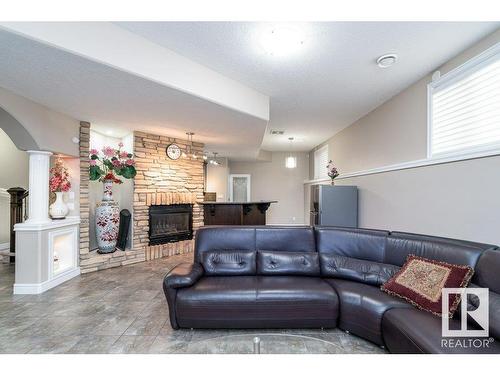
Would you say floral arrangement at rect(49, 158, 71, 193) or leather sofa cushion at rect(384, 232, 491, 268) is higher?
floral arrangement at rect(49, 158, 71, 193)

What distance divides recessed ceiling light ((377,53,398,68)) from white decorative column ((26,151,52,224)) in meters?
4.42

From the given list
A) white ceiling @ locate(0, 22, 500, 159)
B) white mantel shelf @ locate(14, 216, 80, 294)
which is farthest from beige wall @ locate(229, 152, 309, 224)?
white mantel shelf @ locate(14, 216, 80, 294)

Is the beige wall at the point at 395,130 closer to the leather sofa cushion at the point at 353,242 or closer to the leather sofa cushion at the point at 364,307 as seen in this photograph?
the leather sofa cushion at the point at 353,242

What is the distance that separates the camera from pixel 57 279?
3416 millimetres

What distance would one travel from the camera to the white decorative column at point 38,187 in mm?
3221

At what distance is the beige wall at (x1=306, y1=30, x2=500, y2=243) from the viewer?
86.8 inches

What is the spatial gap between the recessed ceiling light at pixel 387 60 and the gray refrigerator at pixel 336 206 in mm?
2093

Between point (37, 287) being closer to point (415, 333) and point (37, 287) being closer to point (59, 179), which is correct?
point (59, 179)

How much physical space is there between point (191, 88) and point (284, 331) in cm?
271

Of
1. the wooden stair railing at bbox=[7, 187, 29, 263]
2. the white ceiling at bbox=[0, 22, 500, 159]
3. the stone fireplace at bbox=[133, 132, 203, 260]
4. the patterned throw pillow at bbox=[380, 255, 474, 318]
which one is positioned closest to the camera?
the patterned throw pillow at bbox=[380, 255, 474, 318]

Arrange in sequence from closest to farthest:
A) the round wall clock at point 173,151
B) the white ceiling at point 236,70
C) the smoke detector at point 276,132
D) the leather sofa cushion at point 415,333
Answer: the leather sofa cushion at point 415,333
the white ceiling at point 236,70
the round wall clock at point 173,151
the smoke detector at point 276,132

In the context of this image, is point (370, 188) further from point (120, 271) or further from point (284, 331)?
point (120, 271)

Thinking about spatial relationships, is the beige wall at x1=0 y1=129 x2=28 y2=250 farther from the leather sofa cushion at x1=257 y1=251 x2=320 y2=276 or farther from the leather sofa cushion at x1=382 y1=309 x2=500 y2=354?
the leather sofa cushion at x1=382 y1=309 x2=500 y2=354

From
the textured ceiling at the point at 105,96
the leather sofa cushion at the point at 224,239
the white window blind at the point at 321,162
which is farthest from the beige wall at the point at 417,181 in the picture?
the leather sofa cushion at the point at 224,239
